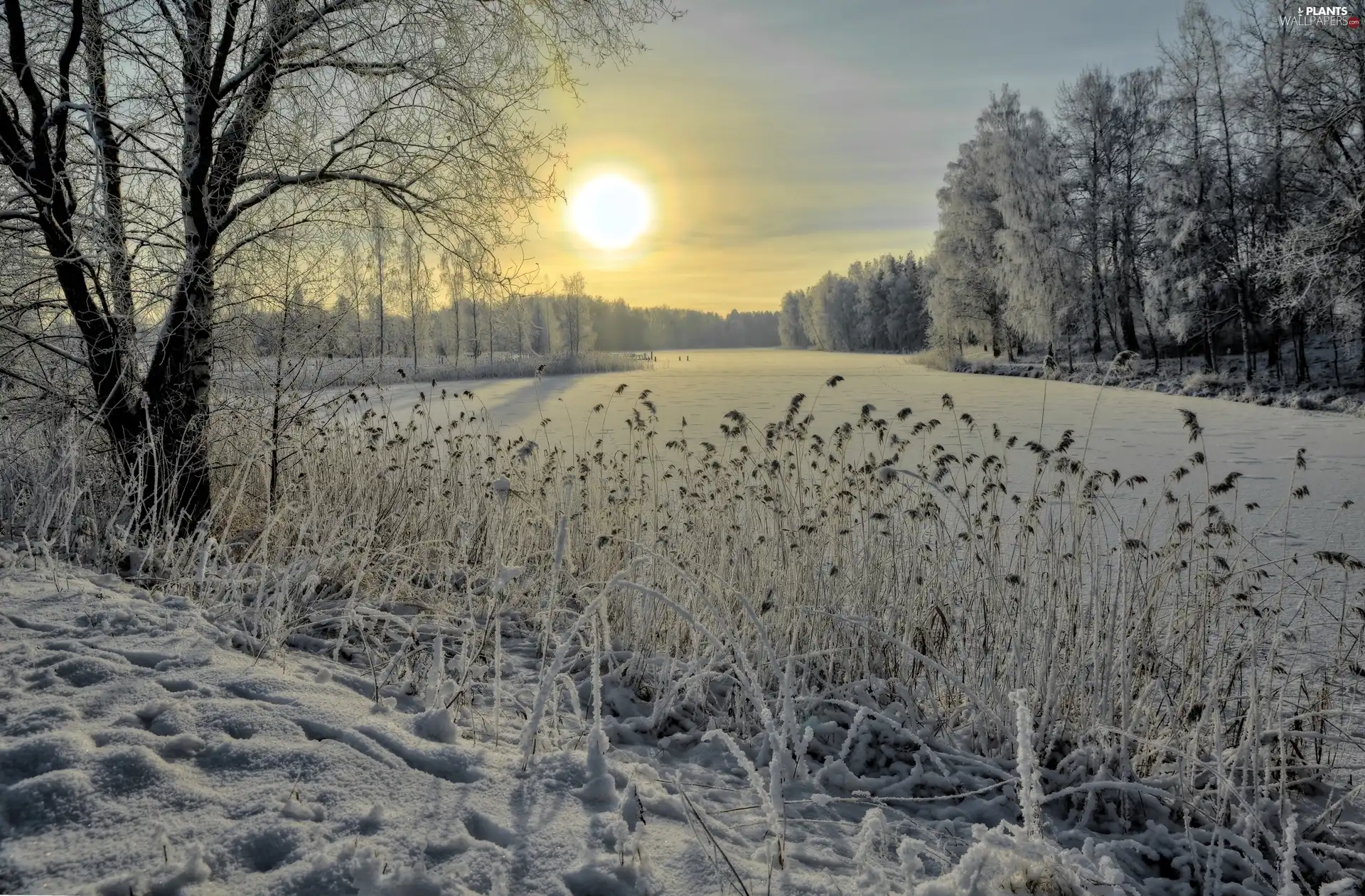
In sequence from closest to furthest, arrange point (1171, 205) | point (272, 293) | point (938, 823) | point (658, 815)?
1. point (658, 815)
2. point (938, 823)
3. point (272, 293)
4. point (1171, 205)

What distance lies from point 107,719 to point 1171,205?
84.0 feet

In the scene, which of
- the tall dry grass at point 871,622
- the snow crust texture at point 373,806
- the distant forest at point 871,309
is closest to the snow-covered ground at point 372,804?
the snow crust texture at point 373,806

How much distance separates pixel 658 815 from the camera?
195 centimetres

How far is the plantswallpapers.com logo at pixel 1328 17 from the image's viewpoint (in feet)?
45.1

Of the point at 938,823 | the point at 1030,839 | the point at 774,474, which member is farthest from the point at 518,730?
the point at 774,474

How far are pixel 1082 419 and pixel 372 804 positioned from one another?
43.9ft

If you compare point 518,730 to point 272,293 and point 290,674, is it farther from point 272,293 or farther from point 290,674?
point 272,293

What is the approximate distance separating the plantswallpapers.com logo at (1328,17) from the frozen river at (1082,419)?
6932 millimetres

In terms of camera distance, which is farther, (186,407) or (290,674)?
(186,407)

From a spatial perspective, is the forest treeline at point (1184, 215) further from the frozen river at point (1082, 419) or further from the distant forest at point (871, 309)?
the distant forest at point (871, 309)

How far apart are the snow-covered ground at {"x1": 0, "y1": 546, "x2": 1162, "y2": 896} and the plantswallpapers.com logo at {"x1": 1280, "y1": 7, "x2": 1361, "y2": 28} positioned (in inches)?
694

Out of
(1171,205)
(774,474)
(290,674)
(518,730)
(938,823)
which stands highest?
(1171,205)

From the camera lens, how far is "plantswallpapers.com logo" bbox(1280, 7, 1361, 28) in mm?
13750

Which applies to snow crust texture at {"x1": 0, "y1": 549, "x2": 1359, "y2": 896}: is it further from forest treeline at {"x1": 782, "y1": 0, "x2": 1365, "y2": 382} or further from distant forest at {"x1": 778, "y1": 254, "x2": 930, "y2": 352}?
distant forest at {"x1": 778, "y1": 254, "x2": 930, "y2": 352}
